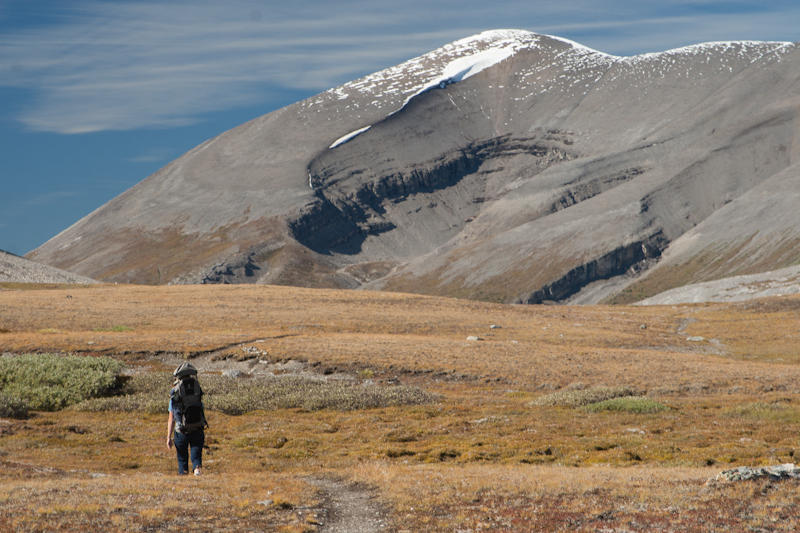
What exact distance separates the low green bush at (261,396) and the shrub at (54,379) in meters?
1.25

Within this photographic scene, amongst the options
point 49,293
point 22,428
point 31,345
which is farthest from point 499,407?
point 49,293

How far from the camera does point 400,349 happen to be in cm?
5319

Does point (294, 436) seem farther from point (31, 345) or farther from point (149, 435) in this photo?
point (31, 345)

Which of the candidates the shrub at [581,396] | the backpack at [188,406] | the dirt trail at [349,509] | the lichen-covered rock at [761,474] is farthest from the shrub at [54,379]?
the lichen-covered rock at [761,474]

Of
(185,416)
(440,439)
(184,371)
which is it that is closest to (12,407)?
(185,416)

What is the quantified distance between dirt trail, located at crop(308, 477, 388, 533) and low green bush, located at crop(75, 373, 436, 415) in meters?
15.5

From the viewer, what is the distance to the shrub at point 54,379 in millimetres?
35188

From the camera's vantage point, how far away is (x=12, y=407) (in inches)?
1231

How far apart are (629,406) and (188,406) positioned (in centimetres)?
1985

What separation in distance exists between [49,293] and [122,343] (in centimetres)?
4704

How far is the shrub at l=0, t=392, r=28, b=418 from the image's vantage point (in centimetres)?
3092

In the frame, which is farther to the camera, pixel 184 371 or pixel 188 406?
pixel 188 406

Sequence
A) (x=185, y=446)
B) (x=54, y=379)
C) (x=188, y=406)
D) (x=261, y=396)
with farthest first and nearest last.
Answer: (x=54, y=379) < (x=261, y=396) < (x=185, y=446) < (x=188, y=406)

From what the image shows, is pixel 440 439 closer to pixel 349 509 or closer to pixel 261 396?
pixel 349 509
